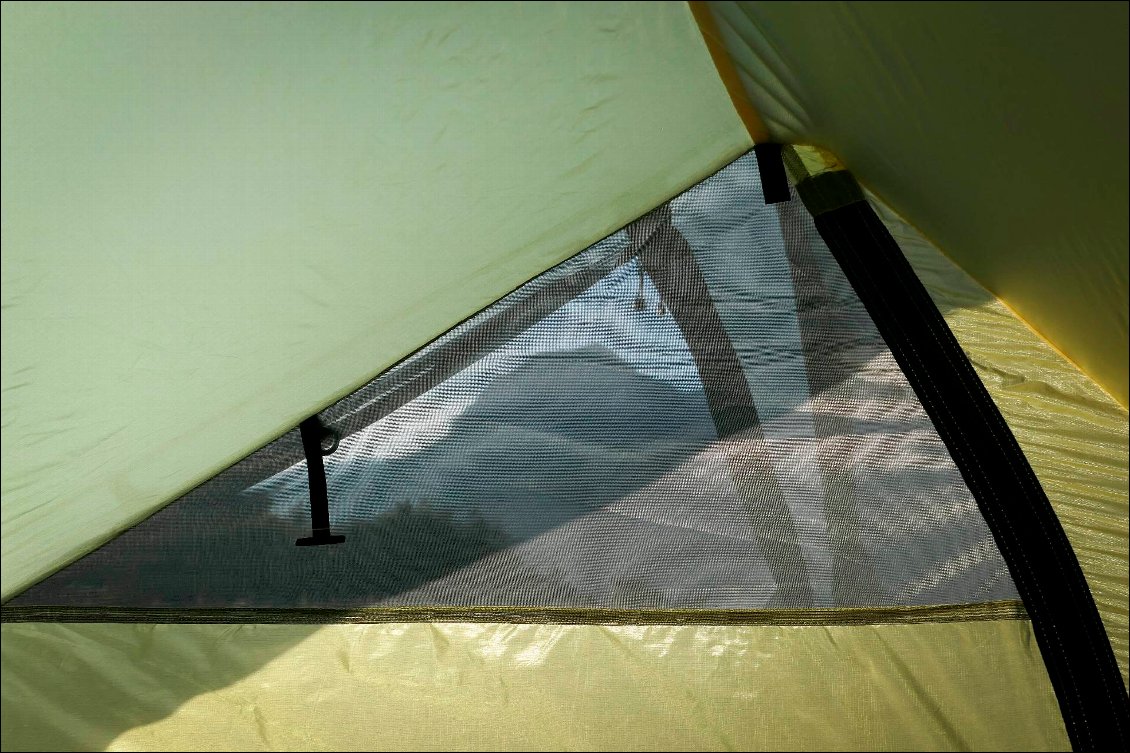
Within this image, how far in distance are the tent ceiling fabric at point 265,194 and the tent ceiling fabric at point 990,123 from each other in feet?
0.33

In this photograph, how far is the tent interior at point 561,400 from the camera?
780 mm

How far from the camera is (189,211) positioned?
80cm

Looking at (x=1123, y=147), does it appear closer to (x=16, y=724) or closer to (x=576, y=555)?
(x=576, y=555)

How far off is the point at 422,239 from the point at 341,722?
0.61 m

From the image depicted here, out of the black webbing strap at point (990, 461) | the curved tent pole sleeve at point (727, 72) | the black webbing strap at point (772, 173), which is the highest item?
the curved tent pole sleeve at point (727, 72)

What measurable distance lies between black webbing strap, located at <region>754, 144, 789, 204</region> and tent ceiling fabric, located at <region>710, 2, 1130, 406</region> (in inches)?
1.7

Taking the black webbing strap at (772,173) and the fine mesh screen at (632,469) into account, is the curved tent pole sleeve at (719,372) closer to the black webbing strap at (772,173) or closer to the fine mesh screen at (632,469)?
the fine mesh screen at (632,469)

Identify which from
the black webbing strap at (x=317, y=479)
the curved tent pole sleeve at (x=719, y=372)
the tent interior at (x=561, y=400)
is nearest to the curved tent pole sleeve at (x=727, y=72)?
the tent interior at (x=561, y=400)

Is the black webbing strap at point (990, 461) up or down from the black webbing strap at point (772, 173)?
down

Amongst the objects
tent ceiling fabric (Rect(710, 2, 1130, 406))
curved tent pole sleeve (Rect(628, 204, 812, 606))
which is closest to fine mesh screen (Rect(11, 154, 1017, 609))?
curved tent pole sleeve (Rect(628, 204, 812, 606))

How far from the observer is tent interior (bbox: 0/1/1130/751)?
0.78m

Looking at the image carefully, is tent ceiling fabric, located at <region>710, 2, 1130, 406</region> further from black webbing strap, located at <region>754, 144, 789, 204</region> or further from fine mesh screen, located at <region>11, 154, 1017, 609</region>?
fine mesh screen, located at <region>11, 154, 1017, 609</region>

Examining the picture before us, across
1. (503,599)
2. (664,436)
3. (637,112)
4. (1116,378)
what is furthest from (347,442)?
(1116,378)

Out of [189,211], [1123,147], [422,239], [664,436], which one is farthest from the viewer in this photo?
[664,436]
